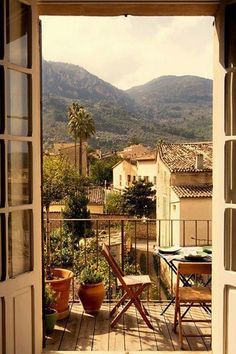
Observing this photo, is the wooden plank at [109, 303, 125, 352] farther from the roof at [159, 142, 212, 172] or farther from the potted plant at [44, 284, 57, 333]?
the roof at [159, 142, 212, 172]

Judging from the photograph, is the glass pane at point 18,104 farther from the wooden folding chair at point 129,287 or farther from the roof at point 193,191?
the roof at point 193,191

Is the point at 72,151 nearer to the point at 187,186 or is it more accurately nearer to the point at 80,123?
the point at 80,123

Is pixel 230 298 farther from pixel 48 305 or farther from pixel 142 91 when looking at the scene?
pixel 142 91

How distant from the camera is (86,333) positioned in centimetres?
362

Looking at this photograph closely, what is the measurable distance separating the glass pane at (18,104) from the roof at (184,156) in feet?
58.0

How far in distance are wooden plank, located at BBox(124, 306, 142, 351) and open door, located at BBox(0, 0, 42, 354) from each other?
89 centimetres

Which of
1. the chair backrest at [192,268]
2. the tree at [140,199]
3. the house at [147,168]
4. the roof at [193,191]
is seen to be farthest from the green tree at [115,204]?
the chair backrest at [192,268]

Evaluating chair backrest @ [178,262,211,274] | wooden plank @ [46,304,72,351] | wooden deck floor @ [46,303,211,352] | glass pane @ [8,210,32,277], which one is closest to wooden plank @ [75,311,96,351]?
→ wooden deck floor @ [46,303,211,352]

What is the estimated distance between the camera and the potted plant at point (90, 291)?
405 centimetres

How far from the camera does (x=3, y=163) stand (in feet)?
8.10

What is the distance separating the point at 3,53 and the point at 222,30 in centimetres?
136

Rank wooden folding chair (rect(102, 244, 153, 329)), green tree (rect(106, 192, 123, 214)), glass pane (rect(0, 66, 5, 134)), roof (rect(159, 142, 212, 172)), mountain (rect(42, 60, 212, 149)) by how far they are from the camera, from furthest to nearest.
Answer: mountain (rect(42, 60, 212, 149))
green tree (rect(106, 192, 123, 214))
roof (rect(159, 142, 212, 172))
wooden folding chair (rect(102, 244, 153, 329))
glass pane (rect(0, 66, 5, 134))

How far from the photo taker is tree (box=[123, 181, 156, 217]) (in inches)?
1246

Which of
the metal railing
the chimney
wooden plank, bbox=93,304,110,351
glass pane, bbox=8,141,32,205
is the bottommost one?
the metal railing
